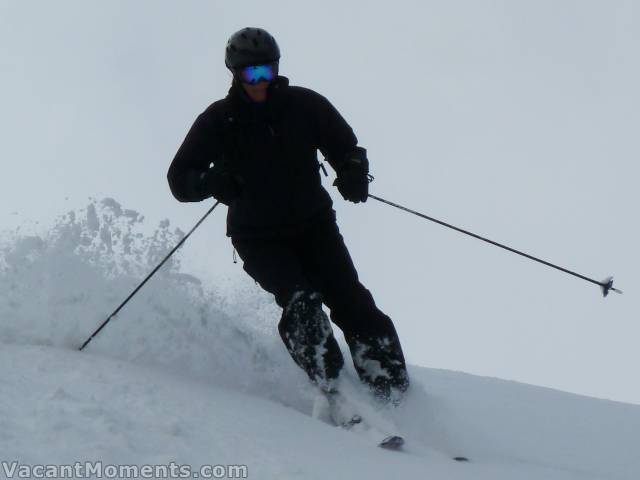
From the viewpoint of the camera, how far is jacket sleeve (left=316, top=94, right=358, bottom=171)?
428 cm

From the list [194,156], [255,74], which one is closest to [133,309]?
[194,156]

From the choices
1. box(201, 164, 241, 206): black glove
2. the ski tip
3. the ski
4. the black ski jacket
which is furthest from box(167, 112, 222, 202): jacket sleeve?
the ski tip

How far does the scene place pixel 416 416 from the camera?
3.79 metres

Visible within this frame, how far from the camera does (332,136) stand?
14.1 feet

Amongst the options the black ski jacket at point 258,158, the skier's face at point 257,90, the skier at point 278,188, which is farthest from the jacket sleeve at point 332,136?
the skier's face at point 257,90

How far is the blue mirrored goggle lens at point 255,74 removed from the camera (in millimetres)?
4012

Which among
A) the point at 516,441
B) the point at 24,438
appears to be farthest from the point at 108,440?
the point at 516,441

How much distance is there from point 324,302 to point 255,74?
1.24 m

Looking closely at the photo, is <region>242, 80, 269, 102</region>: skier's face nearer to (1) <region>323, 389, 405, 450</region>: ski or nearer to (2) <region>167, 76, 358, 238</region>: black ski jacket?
(2) <region>167, 76, 358, 238</region>: black ski jacket

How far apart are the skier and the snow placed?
367 mm

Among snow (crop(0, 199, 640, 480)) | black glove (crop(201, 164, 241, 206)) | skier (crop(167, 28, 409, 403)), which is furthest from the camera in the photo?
skier (crop(167, 28, 409, 403))

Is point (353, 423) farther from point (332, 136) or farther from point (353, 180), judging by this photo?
point (332, 136)

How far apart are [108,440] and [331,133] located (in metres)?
2.33

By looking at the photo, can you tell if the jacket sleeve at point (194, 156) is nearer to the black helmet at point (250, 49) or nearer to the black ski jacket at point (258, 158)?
the black ski jacket at point (258, 158)
